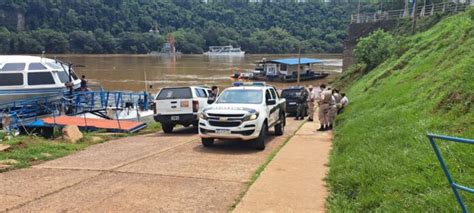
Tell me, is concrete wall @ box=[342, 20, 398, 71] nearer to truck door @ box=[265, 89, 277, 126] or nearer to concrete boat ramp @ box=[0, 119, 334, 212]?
truck door @ box=[265, 89, 277, 126]

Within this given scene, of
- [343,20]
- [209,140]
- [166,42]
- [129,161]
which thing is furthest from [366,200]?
[343,20]

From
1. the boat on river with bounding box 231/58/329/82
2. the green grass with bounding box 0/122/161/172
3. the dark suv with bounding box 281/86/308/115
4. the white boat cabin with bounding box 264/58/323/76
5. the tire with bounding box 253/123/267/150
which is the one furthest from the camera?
the white boat cabin with bounding box 264/58/323/76

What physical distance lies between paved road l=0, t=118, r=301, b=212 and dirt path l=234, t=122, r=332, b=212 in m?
0.35

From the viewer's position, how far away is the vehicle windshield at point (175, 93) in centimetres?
1575

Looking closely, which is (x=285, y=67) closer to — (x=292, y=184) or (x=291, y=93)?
(x=291, y=93)

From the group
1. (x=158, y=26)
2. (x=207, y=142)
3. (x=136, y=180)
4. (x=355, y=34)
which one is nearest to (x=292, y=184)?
(x=136, y=180)

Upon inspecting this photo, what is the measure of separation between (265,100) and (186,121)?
400 cm

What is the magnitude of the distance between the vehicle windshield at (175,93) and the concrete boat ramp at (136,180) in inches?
157

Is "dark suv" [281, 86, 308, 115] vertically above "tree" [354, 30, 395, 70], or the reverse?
"tree" [354, 30, 395, 70]

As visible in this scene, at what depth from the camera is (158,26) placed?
573 feet

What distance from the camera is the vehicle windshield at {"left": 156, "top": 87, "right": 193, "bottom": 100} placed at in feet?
51.7

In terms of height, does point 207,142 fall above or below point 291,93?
above

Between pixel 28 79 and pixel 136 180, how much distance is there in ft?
40.4

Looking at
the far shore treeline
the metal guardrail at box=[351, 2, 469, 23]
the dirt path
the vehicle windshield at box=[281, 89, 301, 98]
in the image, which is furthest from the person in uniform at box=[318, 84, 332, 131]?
the far shore treeline
